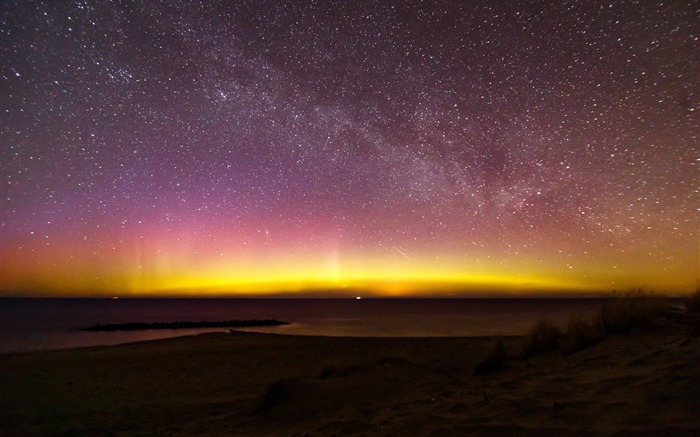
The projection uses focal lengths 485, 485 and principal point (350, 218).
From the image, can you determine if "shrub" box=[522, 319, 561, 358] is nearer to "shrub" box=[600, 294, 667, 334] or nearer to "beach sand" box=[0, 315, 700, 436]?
"beach sand" box=[0, 315, 700, 436]

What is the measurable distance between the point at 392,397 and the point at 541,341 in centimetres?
456

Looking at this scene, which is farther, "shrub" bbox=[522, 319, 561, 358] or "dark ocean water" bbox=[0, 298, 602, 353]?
"dark ocean water" bbox=[0, 298, 602, 353]

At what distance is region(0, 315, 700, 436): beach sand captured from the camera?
541 centimetres

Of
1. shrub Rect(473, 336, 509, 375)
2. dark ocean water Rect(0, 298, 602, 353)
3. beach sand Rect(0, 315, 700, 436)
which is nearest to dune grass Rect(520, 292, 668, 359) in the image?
beach sand Rect(0, 315, 700, 436)

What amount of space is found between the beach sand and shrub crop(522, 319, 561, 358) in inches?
23.5

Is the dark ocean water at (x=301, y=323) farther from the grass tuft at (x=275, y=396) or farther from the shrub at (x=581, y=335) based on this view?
the grass tuft at (x=275, y=396)

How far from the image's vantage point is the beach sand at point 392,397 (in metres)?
5.41

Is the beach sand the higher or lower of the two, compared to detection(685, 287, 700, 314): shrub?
lower

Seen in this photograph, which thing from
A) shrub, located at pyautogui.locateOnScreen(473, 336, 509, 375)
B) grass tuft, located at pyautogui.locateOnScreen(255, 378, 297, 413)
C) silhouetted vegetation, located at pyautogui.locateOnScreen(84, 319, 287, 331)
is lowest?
silhouetted vegetation, located at pyautogui.locateOnScreen(84, 319, 287, 331)

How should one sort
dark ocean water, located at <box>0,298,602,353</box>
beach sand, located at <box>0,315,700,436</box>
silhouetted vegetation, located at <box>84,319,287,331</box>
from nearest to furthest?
beach sand, located at <box>0,315,700,436</box> < dark ocean water, located at <box>0,298,602,353</box> < silhouetted vegetation, located at <box>84,319,287,331</box>

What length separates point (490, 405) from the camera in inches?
248

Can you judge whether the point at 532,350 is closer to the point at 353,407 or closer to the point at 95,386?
Result: the point at 353,407

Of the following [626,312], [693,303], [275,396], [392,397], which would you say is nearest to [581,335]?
[626,312]

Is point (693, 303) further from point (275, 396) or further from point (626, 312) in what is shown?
point (275, 396)
